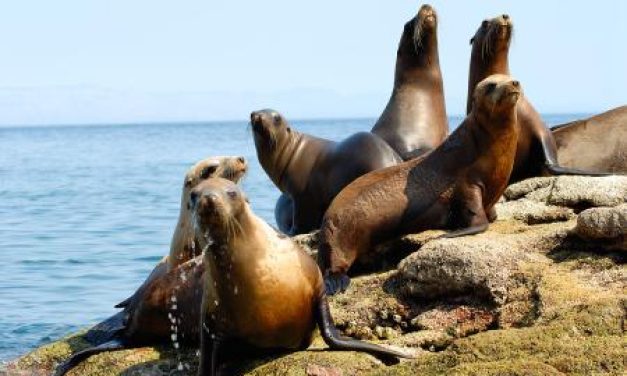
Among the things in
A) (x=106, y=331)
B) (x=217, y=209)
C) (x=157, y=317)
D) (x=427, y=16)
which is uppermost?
(x=427, y=16)

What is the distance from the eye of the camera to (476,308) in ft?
22.1

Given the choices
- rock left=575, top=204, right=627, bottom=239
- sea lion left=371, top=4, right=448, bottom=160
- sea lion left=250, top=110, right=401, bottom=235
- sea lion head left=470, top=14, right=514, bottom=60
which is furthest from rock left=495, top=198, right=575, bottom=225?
sea lion left=371, top=4, right=448, bottom=160

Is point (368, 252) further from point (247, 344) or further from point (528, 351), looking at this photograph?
point (528, 351)

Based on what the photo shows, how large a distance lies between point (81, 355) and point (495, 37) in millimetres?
5132

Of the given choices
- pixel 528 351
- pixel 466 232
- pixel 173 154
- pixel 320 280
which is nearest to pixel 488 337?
pixel 528 351

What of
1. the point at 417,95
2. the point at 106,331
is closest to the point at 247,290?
the point at 106,331

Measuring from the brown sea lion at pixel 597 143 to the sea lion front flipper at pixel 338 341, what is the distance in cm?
475

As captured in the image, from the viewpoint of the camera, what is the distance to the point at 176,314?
24.3 feet

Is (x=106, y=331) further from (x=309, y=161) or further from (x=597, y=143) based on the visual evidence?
(x=597, y=143)

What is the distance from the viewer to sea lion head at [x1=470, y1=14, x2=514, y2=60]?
10758 millimetres

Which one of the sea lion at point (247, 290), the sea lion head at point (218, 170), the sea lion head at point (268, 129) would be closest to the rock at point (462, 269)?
the sea lion at point (247, 290)

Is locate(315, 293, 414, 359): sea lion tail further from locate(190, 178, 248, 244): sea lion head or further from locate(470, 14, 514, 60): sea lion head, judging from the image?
locate(470, 14, 514, 60): sea lion head

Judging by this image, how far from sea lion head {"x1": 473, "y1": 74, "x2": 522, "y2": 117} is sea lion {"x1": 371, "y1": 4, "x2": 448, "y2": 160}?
8.08 feet

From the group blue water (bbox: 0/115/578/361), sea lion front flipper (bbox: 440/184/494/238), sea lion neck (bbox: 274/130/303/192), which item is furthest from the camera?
blue water (bbox: 0/115/578/361)
